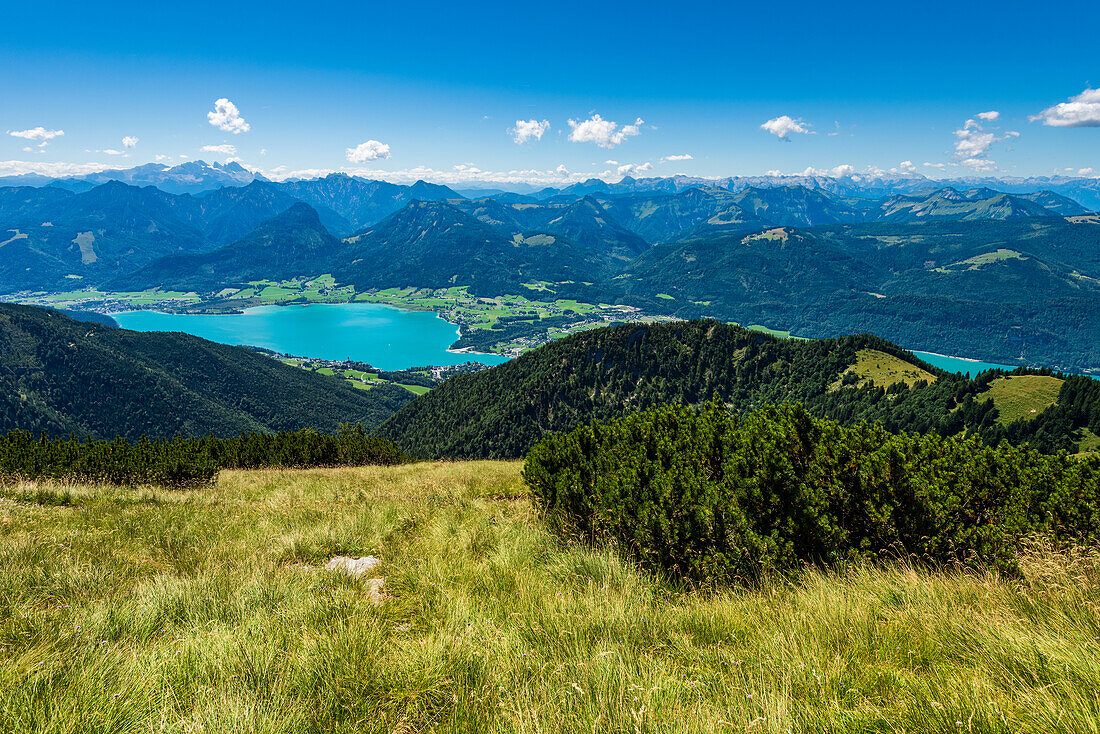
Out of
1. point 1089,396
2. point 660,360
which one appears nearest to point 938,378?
point 1089,396

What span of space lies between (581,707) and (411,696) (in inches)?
50.3

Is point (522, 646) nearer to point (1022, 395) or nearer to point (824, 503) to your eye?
point (824, 503)

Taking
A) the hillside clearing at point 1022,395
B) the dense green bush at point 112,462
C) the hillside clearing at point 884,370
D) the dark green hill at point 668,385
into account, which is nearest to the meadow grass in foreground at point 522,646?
the dense green bush at point 112,462

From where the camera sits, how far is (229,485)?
1493 centimetres

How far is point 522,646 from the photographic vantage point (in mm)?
3840

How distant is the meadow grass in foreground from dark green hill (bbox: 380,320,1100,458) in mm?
107042

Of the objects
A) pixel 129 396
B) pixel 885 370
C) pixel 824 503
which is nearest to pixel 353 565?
pixel 824 503

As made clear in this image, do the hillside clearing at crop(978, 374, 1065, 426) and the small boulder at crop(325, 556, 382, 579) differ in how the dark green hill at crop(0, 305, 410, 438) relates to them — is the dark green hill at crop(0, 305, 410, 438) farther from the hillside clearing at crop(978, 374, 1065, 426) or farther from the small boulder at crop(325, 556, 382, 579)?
the hillside clearing at crop(978, 374, 1065, 426)

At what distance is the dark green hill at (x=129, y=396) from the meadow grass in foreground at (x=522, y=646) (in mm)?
167503

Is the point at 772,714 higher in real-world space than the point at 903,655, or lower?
higher

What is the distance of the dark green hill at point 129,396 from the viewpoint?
159m

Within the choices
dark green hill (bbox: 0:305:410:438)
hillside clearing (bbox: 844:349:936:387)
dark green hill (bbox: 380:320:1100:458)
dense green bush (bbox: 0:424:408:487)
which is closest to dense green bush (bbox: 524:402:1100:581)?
dense green bush (bbox: 0:424:408:487)

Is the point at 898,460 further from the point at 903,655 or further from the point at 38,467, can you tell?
the point at 38,467

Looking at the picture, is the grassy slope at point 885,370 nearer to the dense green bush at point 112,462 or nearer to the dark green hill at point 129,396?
the dense green bush at point 112,462
